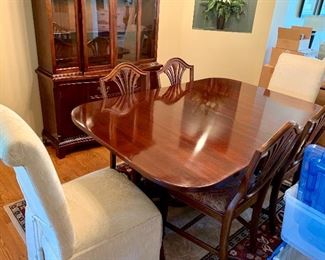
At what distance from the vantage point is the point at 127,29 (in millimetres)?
2869

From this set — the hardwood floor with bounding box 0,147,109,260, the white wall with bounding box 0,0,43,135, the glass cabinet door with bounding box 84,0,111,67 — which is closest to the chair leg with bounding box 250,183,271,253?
the hardwood floor with bounding box 0,147,109,260

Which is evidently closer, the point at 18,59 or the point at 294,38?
the point at 18,59

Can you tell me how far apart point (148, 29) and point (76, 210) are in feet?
7.26

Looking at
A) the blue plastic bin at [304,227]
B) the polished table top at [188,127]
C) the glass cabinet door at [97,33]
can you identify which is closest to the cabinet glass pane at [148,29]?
the glass cabinet door at [97,33]

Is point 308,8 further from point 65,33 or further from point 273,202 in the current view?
point 65,33

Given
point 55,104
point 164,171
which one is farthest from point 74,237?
point 55,104

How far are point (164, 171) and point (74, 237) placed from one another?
452mm

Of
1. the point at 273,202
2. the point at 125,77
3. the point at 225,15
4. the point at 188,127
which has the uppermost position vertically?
the point at 225,15

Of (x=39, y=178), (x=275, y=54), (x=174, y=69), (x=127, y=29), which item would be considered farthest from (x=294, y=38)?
(x=39, y=178)

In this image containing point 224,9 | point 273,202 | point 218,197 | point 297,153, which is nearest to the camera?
point 218,197

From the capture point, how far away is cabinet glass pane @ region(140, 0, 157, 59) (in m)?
2.92

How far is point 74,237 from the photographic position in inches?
46.9

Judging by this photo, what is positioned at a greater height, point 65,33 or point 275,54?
point 65,33

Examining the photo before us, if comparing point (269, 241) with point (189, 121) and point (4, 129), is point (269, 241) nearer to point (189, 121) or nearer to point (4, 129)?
point (189, 121)
